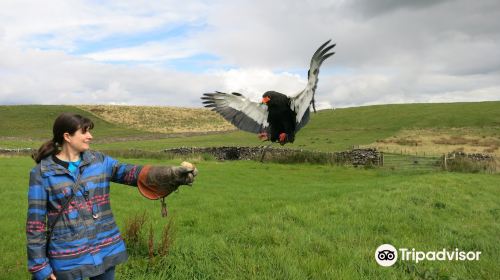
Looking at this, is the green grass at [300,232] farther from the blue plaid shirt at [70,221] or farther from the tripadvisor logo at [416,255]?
the blue plaid shirt at [70,221]

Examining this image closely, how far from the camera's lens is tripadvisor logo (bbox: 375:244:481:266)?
7.32 m

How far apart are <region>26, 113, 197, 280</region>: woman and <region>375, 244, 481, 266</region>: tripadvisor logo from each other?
15.4 ft

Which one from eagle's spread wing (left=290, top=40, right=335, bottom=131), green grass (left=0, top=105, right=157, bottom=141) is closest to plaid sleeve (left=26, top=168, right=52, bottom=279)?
eagle's spread wing (left=290, top=40, right=335, bottom=131)

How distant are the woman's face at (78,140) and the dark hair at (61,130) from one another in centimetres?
3

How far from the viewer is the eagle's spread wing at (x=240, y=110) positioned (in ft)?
14.7

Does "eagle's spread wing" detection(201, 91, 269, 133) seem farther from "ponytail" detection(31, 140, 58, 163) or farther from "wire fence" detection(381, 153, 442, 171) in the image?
"wire fence" detection(381, 153, 442, 171)

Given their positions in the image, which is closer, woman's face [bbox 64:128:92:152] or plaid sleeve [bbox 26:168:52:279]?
plaid sleeve [bbox 26:168:52:279]

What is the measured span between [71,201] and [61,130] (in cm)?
64

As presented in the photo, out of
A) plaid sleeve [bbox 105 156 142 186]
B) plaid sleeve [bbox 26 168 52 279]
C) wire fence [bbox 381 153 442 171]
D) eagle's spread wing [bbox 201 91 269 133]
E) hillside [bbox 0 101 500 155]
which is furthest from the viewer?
hillside [bbox 0 101 500 155]

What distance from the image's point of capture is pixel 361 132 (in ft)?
196

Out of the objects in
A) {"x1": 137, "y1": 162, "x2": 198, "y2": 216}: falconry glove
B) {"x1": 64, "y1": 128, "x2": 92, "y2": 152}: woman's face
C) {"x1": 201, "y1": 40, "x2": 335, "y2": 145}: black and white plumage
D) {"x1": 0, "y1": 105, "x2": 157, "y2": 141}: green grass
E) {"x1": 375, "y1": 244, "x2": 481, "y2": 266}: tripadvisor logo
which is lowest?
{"x1": 375, "y1": 244, "x2": 481, "y2": 266}: tripadvisor logo

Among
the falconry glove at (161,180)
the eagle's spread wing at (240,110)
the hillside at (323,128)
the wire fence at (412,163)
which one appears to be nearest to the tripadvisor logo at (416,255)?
the eagle's spread wing at (240,110)

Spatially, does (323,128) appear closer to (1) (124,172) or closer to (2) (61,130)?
(1) (124,172)

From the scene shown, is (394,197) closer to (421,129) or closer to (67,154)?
(67,154)
